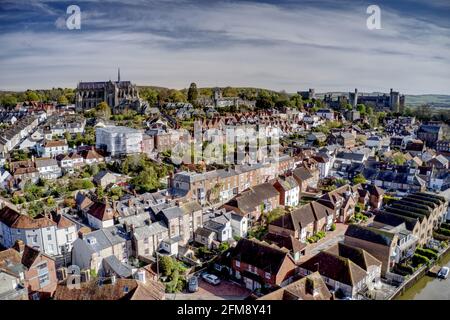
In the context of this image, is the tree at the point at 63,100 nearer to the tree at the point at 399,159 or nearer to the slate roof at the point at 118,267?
the slate roof at the point at 118,267

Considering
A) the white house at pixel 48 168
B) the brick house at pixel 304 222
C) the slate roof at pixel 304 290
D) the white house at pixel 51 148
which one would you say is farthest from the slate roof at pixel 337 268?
the white house at pixel 51 148

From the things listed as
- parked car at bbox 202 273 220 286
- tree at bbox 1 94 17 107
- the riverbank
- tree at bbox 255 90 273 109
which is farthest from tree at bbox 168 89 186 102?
the riverbank

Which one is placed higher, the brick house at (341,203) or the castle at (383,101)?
the castle at (383,101)

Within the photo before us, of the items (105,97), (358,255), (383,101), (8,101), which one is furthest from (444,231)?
(383,101)

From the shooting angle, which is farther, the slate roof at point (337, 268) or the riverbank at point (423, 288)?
the riverbank at point (423, 288)

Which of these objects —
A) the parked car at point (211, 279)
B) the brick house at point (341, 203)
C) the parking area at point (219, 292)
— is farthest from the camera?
the brick house at point (341, 203)

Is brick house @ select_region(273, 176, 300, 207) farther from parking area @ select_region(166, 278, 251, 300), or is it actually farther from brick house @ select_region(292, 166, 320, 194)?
parking area @ select_region(166, 278, 251, 300)
